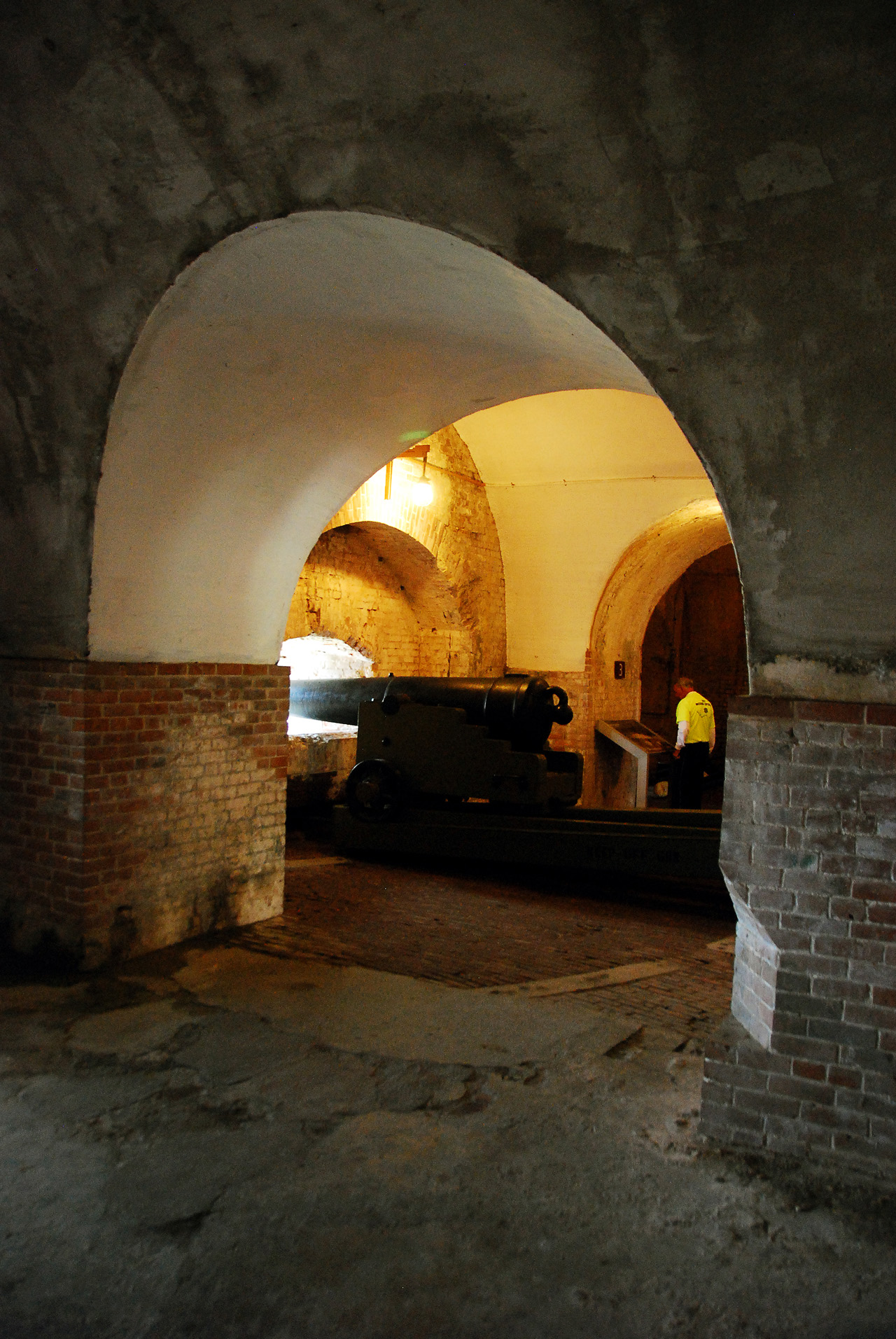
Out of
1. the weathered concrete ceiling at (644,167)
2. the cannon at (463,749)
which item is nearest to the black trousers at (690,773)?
the cannon at (463,749)

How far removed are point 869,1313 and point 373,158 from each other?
3.83 meters

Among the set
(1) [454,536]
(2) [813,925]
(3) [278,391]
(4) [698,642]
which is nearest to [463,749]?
(1) [454,536]

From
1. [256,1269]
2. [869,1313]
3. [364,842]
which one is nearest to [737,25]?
[869,1313]

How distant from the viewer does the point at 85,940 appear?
487cm

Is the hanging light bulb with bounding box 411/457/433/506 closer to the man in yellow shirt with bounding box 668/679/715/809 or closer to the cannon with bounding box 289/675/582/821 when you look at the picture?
the cannon with bounding box 289/675/582/821

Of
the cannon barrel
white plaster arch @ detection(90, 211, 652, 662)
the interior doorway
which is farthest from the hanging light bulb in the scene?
the interior doorway

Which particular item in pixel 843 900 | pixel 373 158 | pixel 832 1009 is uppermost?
pixel 373 158

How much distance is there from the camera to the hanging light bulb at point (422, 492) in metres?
9.56

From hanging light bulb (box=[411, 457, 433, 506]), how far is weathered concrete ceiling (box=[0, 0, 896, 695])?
5.80 meters

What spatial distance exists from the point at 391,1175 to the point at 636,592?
31.4ft

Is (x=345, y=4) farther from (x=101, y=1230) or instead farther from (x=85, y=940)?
(x=85, y=940)

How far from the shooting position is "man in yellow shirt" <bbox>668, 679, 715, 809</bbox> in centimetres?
1050

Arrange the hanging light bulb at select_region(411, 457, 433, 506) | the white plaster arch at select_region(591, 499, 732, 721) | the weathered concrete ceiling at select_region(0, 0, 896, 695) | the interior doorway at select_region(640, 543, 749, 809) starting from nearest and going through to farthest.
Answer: the weathered concrete ceiling at select_region(0, 0, 896, 695) < the hanging light bulb at select_region(411, 457, 433, 506) < the white plaster arch at select_region(591, 499, 732, 721) < the interior doorway at select_region(640, 543, 749, 809)

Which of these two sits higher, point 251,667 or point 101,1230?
point 251,667
